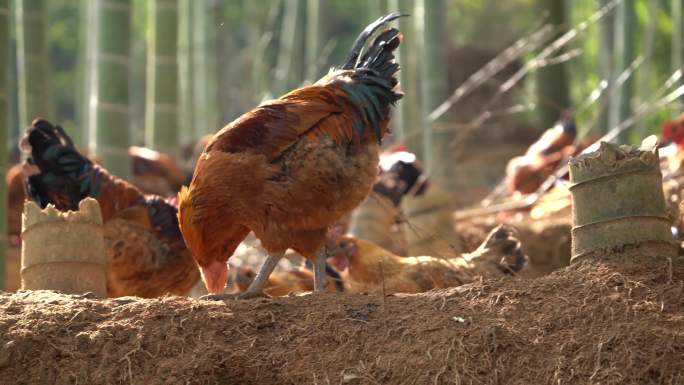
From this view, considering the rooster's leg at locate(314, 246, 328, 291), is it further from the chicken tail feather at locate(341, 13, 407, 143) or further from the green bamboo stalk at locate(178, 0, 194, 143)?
the green bamboo stalk at locate(178, 0, 194, 143)

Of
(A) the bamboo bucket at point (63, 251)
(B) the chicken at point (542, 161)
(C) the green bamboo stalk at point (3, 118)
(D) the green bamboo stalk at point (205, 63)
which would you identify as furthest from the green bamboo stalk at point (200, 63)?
(A) the bamboo bucket at point (63, 251)

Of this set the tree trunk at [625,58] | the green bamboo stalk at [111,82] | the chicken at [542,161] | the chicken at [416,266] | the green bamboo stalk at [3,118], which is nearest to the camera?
the green bamboo stalk at [3,118]

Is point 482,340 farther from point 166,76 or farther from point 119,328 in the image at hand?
point 166,76

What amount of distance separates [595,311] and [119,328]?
1973mm

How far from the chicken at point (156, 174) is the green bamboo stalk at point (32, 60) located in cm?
118

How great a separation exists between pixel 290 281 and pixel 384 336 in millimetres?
2949

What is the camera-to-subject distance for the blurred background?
315 inches

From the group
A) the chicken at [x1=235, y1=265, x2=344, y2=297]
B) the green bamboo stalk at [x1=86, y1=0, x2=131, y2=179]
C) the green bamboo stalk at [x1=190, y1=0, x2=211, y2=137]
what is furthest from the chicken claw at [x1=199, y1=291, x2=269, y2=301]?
the green bamboo stalk at [x1=190, y1=0, x2=211, y2=137]

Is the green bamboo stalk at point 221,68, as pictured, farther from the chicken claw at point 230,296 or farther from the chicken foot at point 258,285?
the chicken claw at point 230,296

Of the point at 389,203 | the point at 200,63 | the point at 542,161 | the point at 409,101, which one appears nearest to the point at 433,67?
the point at 542,161

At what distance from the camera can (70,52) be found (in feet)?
118

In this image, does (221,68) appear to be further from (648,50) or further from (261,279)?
(261,279)

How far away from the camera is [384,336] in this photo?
13.1ft

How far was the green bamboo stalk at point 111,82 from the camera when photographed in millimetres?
7746
